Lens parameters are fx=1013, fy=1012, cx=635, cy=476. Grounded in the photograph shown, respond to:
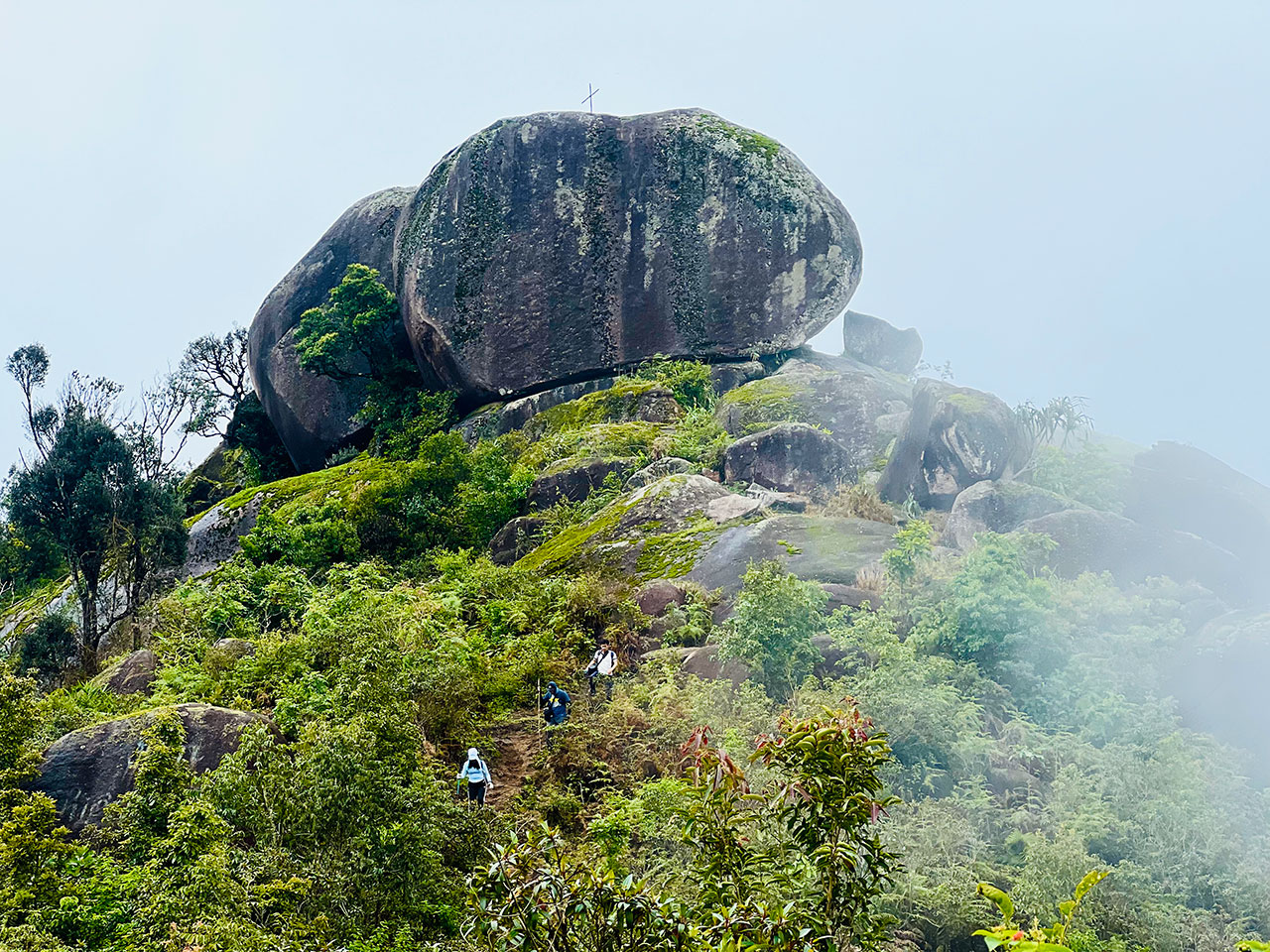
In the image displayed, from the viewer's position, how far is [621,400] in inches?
965

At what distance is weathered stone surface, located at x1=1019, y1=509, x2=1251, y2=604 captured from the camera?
11.8 m

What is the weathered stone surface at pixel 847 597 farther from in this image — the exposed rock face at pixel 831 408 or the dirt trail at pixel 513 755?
the exposed rock face at pixel 831 408

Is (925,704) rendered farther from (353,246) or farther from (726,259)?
(353,246)

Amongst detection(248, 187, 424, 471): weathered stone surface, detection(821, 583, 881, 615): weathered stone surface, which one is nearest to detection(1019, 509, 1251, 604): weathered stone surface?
detection(821, 583, 881, 615): weathered stone surface

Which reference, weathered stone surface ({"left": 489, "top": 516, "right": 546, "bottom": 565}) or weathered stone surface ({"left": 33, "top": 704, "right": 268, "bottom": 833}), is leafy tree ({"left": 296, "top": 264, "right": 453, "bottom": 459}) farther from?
weathered stone surface ({"left": 33, "top": 704, "right": 268, "bottom": 833})

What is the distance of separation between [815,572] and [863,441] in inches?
325

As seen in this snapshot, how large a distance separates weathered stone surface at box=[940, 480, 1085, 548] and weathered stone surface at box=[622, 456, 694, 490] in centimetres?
577

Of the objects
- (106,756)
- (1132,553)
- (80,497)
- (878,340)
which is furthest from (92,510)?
(878,340)

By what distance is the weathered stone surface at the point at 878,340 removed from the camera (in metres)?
42.6

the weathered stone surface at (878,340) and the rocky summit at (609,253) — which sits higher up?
the rocky summit at (609,253)

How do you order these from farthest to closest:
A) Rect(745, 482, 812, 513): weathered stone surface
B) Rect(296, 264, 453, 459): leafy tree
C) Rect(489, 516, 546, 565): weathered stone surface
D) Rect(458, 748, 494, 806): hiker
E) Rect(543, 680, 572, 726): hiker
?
Rect(296, 264, 453, 459): leafy tree, Rect(489, 516, 546, 565): weathered stone surface, Rect(745, 482, 812, 513): weathered stone surface, Rect(543, 680, 572, 726): hiker, Rect(458, 748, 494, 806): hiker

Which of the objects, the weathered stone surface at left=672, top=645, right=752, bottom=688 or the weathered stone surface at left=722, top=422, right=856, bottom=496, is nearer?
the weathered stone surface at left=672, top=645, right=752, bottom=688

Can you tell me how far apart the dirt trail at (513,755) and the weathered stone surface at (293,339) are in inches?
838

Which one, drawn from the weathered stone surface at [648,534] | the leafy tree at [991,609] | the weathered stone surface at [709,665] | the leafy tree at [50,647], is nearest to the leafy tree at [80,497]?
the leafy tree at [50,647]
